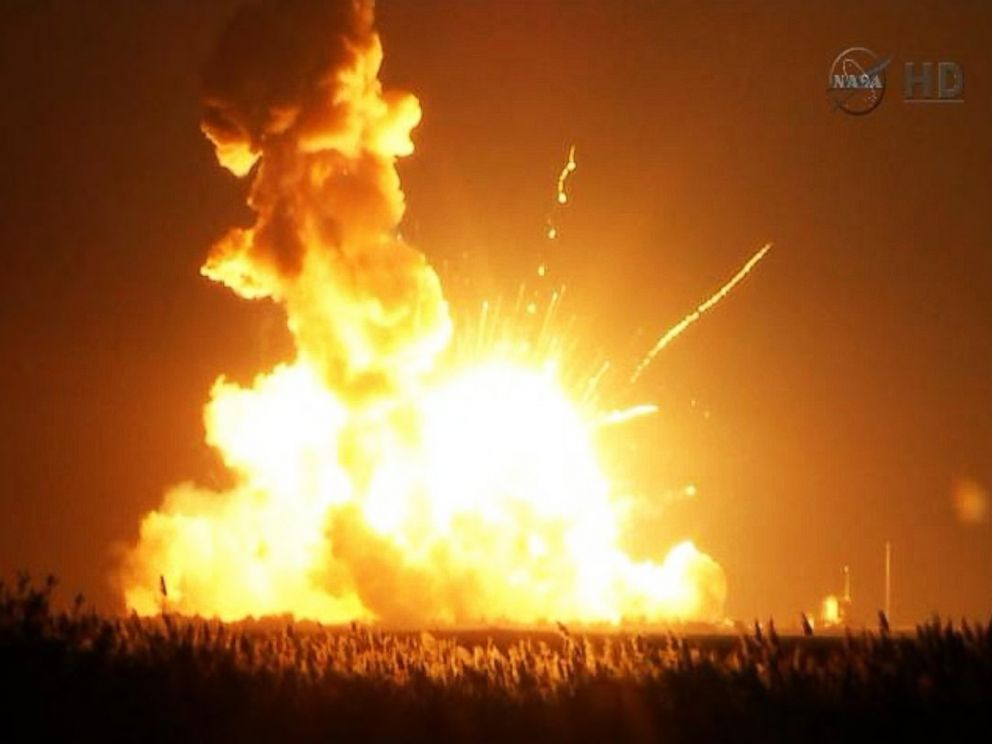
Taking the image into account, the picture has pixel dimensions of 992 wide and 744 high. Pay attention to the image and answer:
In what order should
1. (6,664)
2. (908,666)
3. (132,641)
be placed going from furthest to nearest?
(132,641)
(6,664)
(908,666)

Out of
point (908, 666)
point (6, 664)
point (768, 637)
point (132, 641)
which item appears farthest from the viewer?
point (132, 641)

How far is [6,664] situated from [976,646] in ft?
49.6

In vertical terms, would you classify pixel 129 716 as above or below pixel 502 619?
Answer: below

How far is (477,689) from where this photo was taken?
1048 inches

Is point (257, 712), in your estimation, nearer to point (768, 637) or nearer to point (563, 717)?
point (563, 717)

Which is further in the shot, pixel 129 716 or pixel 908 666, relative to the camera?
pixel 129 716

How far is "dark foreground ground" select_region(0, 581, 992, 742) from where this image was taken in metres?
23.0

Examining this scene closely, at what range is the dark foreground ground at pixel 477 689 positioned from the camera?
2297cm

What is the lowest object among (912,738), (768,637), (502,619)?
(912,738)

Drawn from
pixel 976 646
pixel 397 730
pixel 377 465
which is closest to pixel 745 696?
pixel 976 646

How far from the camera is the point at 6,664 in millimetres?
27234

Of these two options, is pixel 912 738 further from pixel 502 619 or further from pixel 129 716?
pixel 502 619

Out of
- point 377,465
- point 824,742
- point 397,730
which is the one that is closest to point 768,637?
point 824,742

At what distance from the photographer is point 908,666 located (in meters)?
23.8
